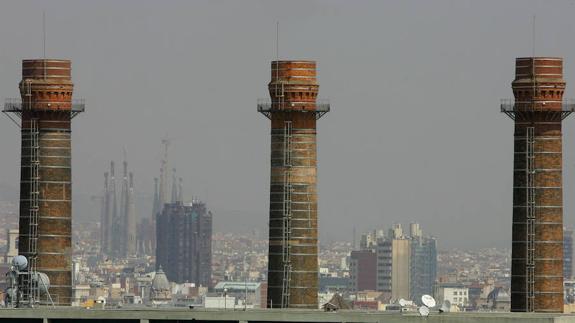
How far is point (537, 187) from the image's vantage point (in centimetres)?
14625

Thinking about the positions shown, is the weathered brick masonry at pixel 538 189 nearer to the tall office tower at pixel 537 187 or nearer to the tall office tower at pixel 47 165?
the tall office tower at pixel 537 187

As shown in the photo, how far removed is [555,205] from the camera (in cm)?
14612

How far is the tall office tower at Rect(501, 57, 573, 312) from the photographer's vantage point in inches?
5719

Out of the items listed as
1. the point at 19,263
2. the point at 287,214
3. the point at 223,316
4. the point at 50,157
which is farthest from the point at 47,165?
the point at 223,316

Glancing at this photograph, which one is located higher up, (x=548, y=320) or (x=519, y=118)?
(x=519, y=118)

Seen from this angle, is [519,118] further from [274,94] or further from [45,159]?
[45,159]

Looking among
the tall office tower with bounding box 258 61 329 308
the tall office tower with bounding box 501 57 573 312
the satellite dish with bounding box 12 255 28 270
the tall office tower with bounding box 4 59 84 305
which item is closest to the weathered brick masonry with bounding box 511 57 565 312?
the tall office tower with bounding box 501 57 573 312

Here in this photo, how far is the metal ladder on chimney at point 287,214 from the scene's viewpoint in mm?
148875

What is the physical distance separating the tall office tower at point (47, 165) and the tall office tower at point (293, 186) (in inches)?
504

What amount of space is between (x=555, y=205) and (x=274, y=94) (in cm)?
1937

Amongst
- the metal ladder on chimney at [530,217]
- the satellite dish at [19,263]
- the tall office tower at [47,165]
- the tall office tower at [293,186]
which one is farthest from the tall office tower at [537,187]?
the satellite dish at [19,263]

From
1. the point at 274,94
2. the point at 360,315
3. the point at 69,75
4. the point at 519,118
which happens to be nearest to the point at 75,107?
the point at 69,75

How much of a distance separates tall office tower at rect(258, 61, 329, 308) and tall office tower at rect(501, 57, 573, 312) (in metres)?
12.6

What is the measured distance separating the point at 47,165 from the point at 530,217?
3101 centimetres
